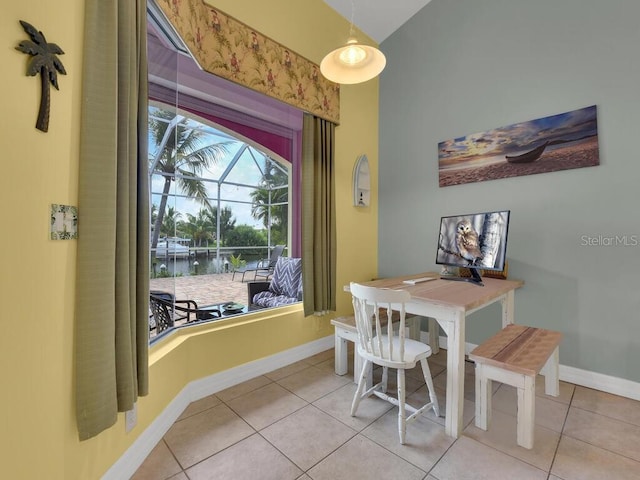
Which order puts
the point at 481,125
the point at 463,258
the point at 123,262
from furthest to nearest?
1. the point at 481,125
2. the point at 463,258
3. the point at 123,262

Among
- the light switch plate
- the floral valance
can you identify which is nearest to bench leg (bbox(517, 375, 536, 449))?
the light switch plate

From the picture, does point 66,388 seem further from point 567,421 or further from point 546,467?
point 567,421

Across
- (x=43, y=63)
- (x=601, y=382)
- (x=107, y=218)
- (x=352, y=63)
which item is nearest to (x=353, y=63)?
(x=352, y=63)

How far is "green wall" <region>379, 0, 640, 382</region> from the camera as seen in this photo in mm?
2049

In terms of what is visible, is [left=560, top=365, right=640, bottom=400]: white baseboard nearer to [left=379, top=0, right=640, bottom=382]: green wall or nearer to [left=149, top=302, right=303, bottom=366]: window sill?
[left=379, top=0, right=640, bottom=382]: green wall

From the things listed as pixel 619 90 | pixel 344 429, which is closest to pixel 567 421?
pixel 344 429

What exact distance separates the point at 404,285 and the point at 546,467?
47.4 inches

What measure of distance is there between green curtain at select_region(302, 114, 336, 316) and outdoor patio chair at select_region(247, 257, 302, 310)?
0.23 m

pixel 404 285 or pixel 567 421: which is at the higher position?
pixel 404 285

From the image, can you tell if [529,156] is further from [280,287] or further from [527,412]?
[280,287]

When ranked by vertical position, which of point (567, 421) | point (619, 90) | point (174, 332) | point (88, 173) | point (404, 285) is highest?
point (619, 90)

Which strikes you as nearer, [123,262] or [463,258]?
[123,262]

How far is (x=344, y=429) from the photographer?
1.70m

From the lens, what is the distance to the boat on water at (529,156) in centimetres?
237
